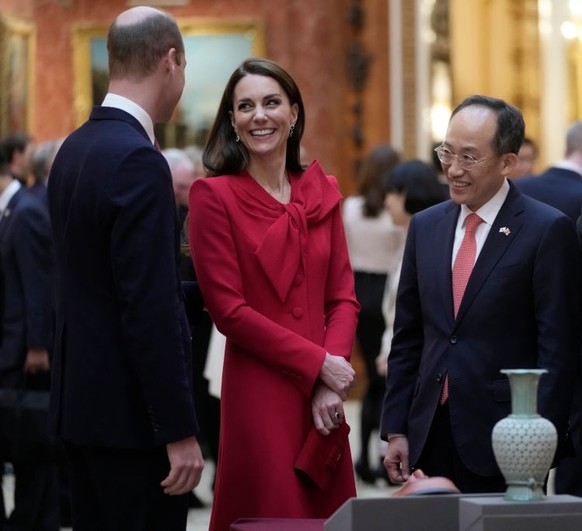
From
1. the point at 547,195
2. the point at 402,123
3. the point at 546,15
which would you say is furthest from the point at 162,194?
the point at 546,15

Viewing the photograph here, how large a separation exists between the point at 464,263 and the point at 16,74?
10449 mm

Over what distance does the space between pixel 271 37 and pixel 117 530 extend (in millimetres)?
11280

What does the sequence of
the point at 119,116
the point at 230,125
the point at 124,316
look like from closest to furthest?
the point at 124,316 < the point at 119,116 < the point at 230,125

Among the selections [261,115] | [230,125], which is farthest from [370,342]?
[261,115]

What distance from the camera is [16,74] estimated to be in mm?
15000

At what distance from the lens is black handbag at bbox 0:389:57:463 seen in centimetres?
780

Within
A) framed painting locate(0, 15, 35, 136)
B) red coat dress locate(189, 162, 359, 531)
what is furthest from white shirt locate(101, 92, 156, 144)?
framed painting locate(0, 15, 35, 136)

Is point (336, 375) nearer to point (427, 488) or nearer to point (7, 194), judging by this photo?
point (427, 488)

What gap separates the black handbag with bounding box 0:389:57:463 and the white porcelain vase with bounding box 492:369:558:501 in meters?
4.25

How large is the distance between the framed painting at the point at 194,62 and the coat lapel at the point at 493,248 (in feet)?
34.3

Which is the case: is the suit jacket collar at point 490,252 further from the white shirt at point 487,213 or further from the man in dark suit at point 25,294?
the man in dark suit at point 25,294

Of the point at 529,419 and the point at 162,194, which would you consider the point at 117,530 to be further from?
the point at 529,419

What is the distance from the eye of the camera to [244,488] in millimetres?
5336

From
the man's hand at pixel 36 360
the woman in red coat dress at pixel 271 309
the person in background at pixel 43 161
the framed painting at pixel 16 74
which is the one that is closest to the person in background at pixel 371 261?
the person in background at pixel 43 161
